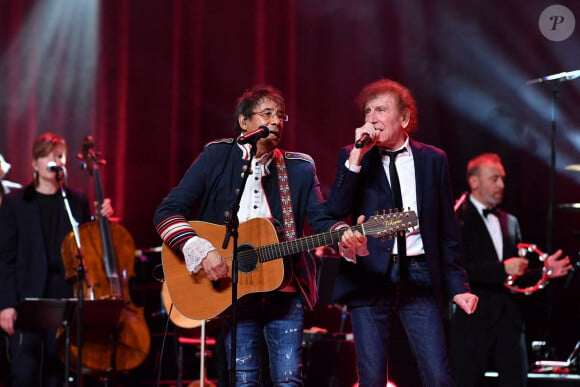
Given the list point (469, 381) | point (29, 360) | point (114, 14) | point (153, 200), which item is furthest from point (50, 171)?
point (469, 381)

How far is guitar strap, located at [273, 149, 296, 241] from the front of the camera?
4.02 metres

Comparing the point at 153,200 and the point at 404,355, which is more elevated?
the point at 153,200

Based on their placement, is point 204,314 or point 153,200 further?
point 153,200

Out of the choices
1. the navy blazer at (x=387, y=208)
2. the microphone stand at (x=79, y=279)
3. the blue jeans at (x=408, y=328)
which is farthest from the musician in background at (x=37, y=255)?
the blue jeans at (x=408, y=328)

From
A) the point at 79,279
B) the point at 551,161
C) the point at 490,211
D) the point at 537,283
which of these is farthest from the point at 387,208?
the point at 551,161

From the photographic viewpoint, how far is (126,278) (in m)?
6.34

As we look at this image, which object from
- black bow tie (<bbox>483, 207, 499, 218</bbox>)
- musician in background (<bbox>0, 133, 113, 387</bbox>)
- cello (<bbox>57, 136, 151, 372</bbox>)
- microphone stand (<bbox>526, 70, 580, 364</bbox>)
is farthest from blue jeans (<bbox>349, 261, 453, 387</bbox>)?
microphone stand (<bbox>526, 70, 580, 364</bbox>)

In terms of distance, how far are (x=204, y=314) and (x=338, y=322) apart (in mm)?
3850

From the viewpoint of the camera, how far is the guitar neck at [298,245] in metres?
3.82

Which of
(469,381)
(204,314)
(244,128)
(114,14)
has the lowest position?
(469,381)

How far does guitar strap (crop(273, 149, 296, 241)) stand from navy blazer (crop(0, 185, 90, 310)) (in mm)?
2680

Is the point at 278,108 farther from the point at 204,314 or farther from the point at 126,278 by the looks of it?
the point at 126,278

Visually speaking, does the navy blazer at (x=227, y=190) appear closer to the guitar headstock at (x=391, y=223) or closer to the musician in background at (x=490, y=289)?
the guitar headstock at (x=391, y=223)

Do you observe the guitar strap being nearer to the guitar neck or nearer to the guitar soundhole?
the guitar neck
